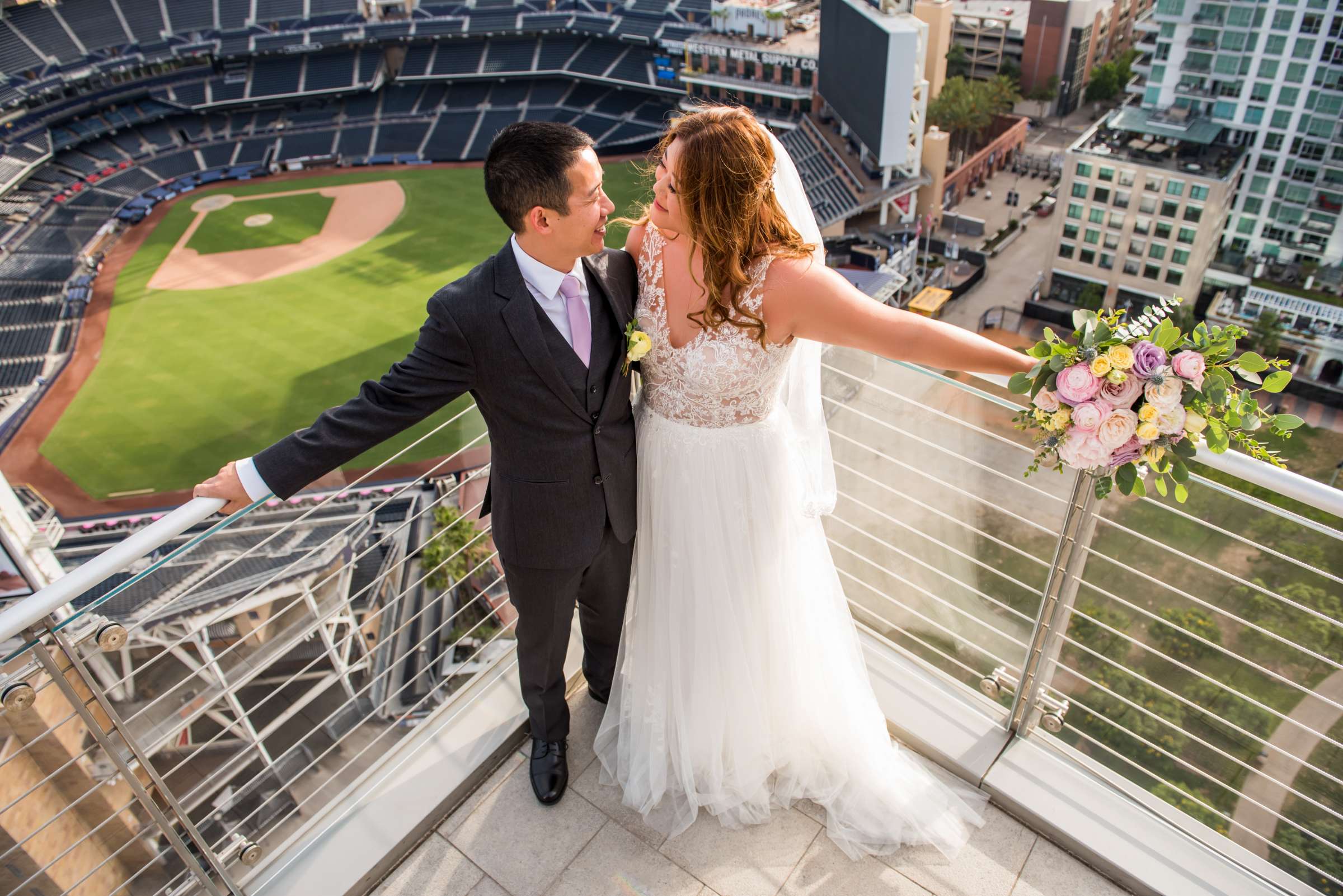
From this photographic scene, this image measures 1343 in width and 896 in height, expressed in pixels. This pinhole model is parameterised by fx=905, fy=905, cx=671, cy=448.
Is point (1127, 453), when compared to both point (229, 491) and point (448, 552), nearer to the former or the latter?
point (229, 491)

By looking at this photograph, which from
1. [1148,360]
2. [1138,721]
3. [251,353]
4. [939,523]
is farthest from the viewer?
[251,353]

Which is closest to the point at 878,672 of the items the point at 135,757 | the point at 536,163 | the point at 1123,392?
the point at 1123,392

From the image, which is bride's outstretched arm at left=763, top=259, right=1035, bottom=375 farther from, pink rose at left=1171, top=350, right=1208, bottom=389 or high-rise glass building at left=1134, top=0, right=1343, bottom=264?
high-rise glass building at left=1134, top=0, right=1343, bottom=264

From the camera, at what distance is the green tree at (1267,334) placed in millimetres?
18328

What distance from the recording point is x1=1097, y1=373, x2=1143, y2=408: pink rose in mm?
1490

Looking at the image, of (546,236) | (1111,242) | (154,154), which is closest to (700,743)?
(546,236)

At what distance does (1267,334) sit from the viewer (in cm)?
1844

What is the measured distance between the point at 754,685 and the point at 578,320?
0.92 meters

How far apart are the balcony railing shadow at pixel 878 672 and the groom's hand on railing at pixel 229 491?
1.0 inches

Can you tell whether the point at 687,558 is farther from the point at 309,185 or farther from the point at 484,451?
the point at 309,185

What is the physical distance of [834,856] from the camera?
78.2 inches

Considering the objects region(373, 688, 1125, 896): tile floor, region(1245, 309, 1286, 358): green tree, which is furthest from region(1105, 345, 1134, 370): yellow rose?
region(1245, 309, 1286, 358): green tree

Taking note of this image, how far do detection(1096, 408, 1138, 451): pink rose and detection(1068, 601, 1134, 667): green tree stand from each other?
5.50 meters

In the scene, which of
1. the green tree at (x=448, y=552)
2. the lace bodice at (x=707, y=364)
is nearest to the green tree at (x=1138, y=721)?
the lace bodice at (x=707, y=364)
